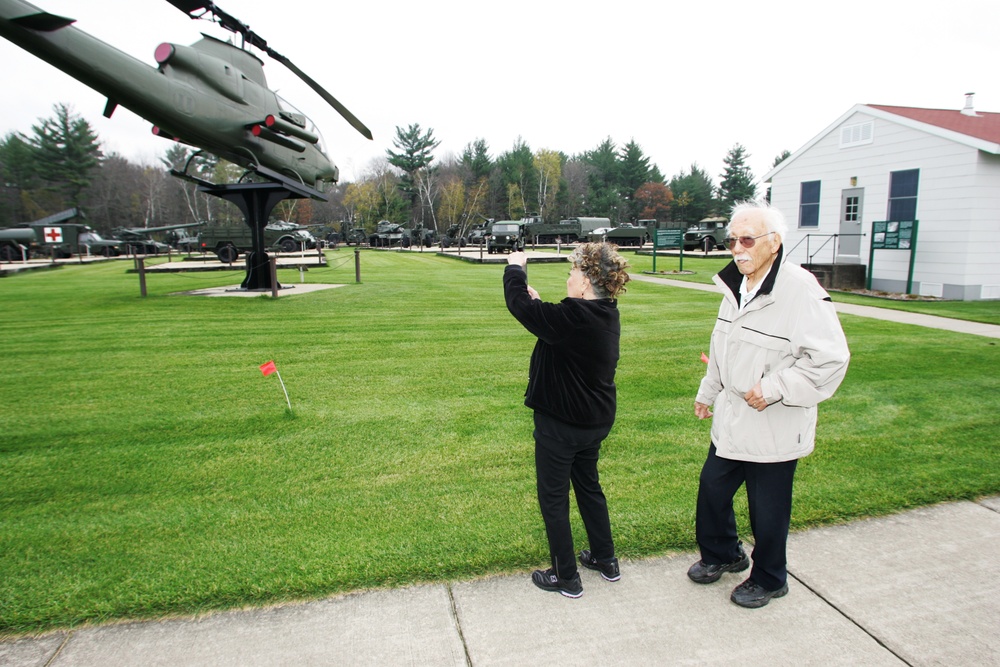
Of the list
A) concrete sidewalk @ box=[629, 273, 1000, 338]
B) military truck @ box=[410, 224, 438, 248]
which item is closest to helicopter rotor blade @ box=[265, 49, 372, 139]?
concrete sidewalk @ box=[629, 273, 1000, 338]

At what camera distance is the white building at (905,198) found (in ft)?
48.5

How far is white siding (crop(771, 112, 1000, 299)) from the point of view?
1470 centimetres

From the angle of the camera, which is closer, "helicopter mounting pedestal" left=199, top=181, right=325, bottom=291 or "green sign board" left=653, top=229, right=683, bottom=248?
"helicopter mounting pedestal" left=199, top=181, right=325, bottom=291

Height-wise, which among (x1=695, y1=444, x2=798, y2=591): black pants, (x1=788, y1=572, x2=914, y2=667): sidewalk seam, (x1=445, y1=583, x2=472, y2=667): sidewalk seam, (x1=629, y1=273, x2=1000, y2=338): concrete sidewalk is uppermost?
(x1=695, y1=444, x2=798, y2=591): black pants

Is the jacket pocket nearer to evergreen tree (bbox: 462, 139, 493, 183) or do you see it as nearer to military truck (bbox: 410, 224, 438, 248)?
military truck (bbox: 410, 224, 438, 248)

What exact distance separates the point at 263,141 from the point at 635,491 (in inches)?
550

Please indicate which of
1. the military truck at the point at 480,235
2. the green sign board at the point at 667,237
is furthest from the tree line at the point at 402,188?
the green sign board at the point at 667,237

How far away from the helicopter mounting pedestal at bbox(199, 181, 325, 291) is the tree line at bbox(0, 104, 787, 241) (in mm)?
40328

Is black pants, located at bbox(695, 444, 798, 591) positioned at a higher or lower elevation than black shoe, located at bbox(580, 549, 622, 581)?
higher

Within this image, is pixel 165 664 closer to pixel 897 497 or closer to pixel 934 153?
pixel 897 497

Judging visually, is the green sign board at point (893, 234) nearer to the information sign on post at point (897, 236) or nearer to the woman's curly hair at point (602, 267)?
the information sign on post at point (897, 236)

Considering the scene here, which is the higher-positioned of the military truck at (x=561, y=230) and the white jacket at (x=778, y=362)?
the military truck at (x=561, y=230)

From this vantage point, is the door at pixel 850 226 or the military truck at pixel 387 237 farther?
the military truck at pixel 387 237

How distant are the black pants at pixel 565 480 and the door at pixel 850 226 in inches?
703
